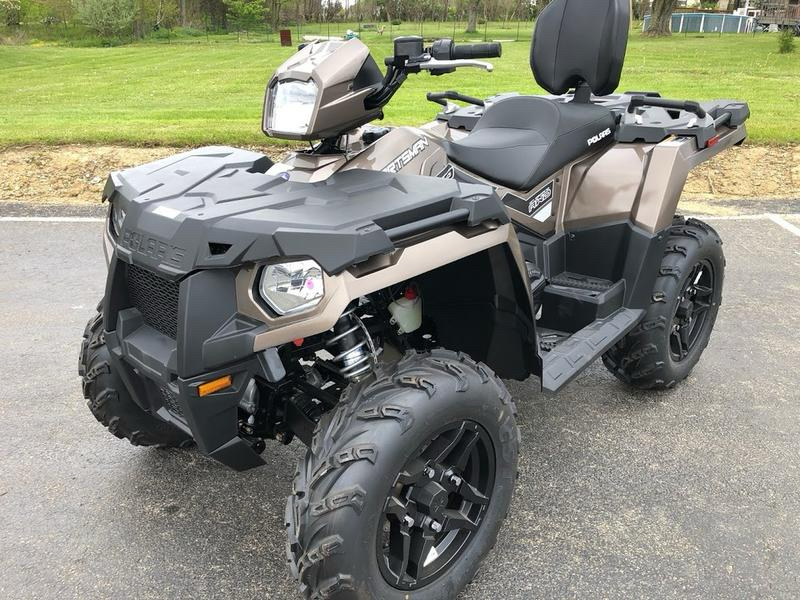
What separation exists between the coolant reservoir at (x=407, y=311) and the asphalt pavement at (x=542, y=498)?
898mm

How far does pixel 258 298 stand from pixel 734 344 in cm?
352

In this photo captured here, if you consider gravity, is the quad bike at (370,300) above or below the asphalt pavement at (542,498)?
above

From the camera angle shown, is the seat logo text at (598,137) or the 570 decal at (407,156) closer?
the 570 decal at (407,156)

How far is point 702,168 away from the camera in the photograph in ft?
30.6

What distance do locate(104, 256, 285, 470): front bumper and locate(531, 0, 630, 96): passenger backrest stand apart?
7.77ft

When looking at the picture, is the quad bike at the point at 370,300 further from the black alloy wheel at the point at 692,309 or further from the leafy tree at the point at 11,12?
the leafy tree at the point at 11,12

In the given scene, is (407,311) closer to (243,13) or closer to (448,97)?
(448,97)

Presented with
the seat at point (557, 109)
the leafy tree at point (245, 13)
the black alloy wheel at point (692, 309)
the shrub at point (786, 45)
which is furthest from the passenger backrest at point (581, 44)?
the leafy tree at point (245, 13)

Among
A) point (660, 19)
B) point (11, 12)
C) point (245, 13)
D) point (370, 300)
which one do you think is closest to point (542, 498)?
point (370, 300)

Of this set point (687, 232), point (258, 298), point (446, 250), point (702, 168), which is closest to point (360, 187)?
point (446, 250)

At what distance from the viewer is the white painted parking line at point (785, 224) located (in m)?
6.82

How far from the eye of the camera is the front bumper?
1.98 metres

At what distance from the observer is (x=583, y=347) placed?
10.6 feet

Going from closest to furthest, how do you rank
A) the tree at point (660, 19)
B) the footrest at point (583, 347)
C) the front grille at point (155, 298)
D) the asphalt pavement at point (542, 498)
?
the front grille at point (155, 298) → the asphalt pavement at point (542, 498) → the footrest at point (583, 347) → the tree at point (660, 19)
